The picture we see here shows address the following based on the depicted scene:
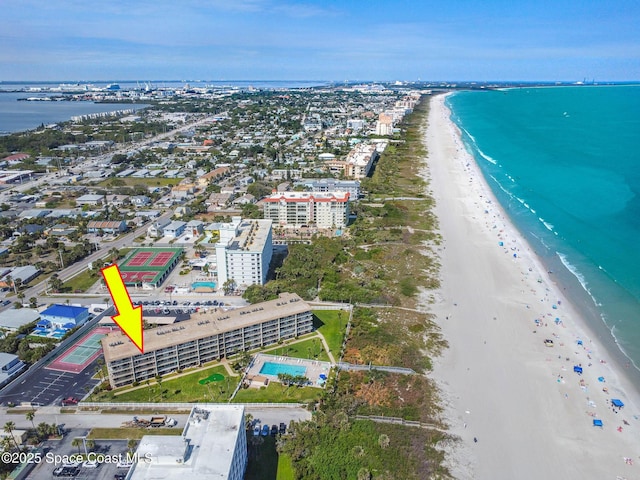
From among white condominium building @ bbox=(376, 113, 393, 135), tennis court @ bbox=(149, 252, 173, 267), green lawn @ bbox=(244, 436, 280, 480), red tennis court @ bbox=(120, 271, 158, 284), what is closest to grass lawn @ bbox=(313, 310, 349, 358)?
green lawn @ bbox=(244, 436, 280, 480)

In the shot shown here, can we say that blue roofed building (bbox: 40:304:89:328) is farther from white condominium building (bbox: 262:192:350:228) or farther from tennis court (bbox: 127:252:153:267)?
white condominium building (bbox: 262:192:350:228)

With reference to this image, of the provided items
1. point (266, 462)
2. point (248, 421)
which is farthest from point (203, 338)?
point (266, 462)

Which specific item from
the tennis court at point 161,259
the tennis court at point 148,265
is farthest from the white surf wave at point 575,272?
the tennis court at point 161,259

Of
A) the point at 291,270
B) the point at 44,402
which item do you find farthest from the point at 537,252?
the point at 44,402

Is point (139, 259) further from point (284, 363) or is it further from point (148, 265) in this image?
point (284, 363)

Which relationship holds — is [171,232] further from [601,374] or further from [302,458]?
[601,374]

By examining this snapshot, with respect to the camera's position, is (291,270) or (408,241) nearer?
(291,270)
